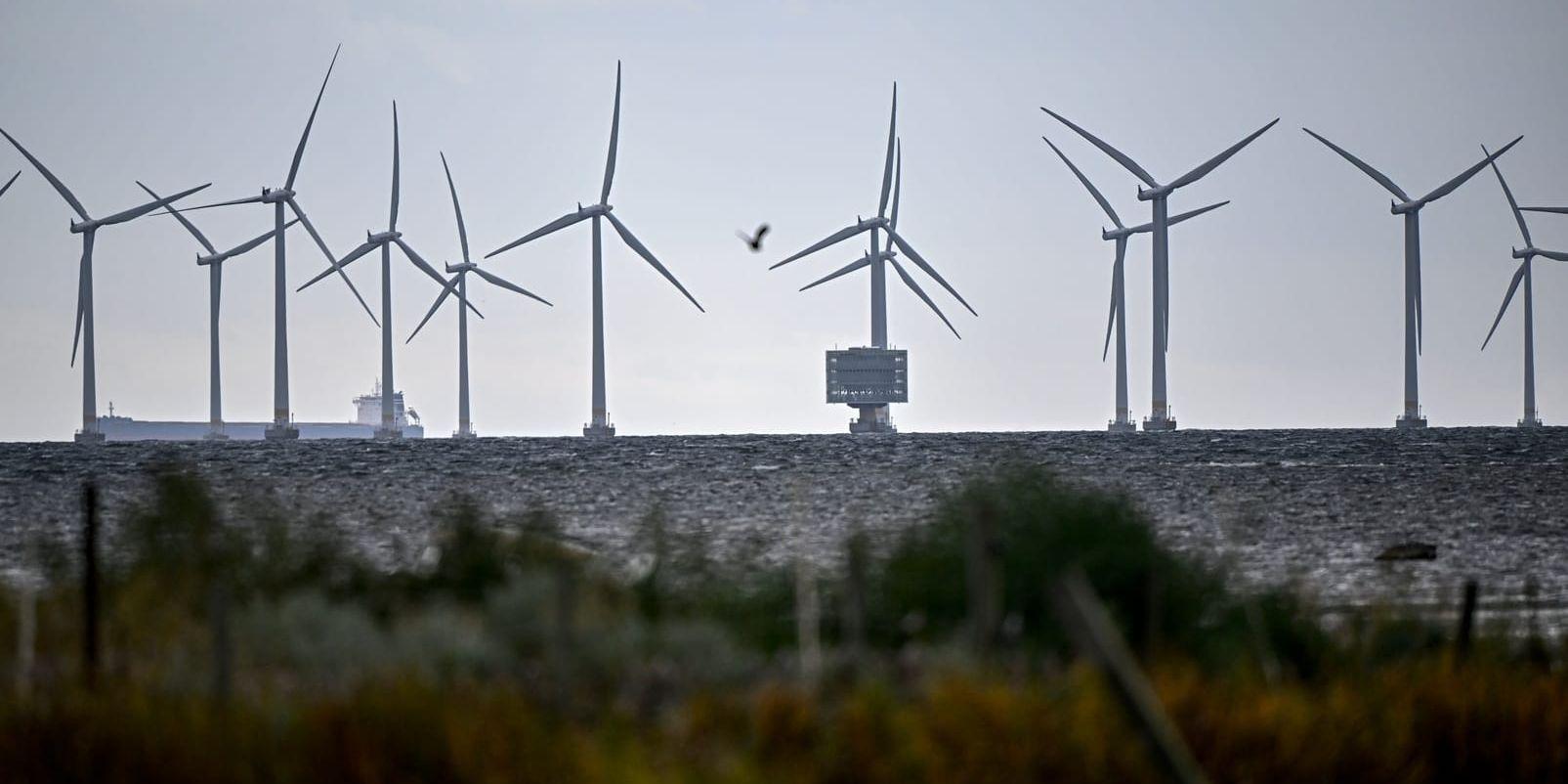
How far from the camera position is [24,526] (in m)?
69.9

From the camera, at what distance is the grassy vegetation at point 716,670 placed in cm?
1588

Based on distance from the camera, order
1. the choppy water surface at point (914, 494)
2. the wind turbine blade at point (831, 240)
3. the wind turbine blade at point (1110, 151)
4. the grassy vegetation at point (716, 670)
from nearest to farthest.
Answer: the grassy vegetation at point (716, 670)
the choppy water surface at point (914, 494)
the wind turbine blade at point (1110, 151)
the wind turbine blade at point (831, 240)

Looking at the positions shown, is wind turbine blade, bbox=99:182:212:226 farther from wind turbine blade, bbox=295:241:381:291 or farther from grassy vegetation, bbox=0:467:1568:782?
grassy vegetation, bbox=0:467:1568:782

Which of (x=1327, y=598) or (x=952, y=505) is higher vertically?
(x=952, y=505)

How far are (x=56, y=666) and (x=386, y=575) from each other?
281 inches

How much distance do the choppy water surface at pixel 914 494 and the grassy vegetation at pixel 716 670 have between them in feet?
9.31

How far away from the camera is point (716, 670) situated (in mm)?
18750

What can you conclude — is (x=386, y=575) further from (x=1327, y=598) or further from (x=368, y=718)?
(x=1327, y=598)

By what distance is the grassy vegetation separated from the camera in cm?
1588

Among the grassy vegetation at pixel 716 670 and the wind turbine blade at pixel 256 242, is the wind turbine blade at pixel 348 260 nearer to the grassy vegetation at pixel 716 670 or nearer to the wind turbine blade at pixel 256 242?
the wind turbine blade at pixel 256 242

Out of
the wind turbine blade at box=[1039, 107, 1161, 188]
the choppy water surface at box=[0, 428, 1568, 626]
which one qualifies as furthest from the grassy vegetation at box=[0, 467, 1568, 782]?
the wind turbine blade at box=[1039, 107, 1161, 188]

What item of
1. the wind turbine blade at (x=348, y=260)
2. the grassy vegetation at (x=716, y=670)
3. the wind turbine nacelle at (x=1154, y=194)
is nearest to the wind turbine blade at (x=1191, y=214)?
the wind turbine nacelle at (x=1154, y=194)

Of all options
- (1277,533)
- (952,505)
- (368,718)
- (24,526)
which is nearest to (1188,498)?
(1277,533)

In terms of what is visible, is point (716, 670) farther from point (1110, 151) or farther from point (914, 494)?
point (1110, 151)
